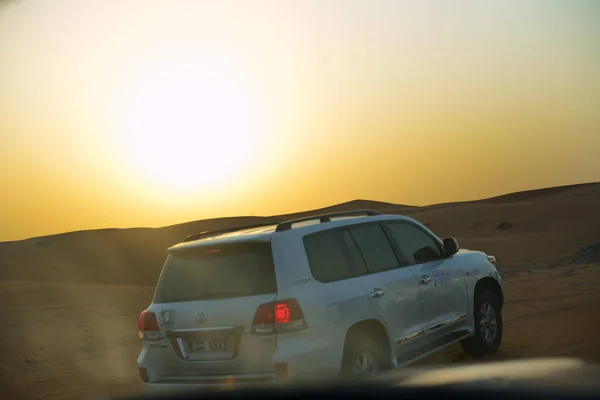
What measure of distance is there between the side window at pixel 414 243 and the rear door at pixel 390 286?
22 centimetres

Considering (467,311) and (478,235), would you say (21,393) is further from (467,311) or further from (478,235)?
(478,235)

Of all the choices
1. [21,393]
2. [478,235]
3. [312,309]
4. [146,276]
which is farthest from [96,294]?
[478,235]

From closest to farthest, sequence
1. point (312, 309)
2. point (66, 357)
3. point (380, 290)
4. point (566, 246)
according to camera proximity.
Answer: point (312, 309), point (380, 290), point (66, 357), point (566, 246)

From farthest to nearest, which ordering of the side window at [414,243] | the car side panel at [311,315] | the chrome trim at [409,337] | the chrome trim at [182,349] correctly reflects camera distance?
the side window at [414,243] → the chrome trim at [409,337] → the chrome trim at [182,349] → the car side panel at [311,315]

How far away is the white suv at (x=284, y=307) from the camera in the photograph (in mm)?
6902

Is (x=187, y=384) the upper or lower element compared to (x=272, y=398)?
lower

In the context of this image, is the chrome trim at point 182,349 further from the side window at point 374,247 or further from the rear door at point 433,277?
the rear door at point 433,277

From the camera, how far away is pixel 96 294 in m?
21.9

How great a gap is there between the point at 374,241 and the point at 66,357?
6.68 meters

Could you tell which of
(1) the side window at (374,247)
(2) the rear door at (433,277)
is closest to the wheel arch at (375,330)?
(1) the side window at (374,247)

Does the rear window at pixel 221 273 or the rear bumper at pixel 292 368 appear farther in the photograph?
the rear window at pixel 221 273

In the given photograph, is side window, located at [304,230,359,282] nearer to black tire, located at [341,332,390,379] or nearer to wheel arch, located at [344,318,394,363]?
wheel arch, located at [344,318,394,363]

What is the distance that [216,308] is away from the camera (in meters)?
7.08

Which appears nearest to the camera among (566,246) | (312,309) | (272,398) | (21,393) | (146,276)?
(272,398)
